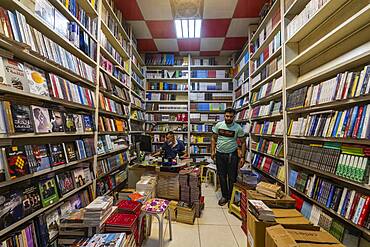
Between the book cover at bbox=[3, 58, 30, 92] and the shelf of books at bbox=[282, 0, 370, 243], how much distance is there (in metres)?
2.44

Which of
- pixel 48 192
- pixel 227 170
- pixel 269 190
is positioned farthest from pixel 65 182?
pixel 227 170

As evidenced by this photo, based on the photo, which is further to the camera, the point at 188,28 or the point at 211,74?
the point at 211,74

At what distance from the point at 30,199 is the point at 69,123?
0.77m

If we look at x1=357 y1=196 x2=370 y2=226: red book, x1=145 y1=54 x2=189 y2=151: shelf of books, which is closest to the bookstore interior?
x1=357 y1=196 x2=370 y2=226: red book

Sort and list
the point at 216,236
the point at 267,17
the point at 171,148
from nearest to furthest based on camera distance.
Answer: the point at 216,236 → the point at 267,17 → the point at 171,148

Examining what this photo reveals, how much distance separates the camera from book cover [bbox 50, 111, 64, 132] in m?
1.67

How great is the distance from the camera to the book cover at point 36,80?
142 centimetres

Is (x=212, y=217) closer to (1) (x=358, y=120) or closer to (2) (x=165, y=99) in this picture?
(1) (x=358, y=120)

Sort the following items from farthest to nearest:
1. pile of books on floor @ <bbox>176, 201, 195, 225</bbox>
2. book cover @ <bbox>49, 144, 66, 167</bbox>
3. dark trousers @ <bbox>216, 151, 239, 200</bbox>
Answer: dark trousers @ <bbox>216, 151, 239, 200</bbox>, pile of books on floor @ <bbox>176, 201, 195, 225</bbox>, book cover @ <bbox>49, 144, 66, 167</bbox>

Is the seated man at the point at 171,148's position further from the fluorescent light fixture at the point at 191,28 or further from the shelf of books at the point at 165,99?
the fluorescent light fixture at the point at 191,28

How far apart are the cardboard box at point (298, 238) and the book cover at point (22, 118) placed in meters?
1.90

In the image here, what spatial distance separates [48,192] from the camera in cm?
159

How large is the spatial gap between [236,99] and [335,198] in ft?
12.6

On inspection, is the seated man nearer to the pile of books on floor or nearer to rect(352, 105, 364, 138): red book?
the pile of books on floor
